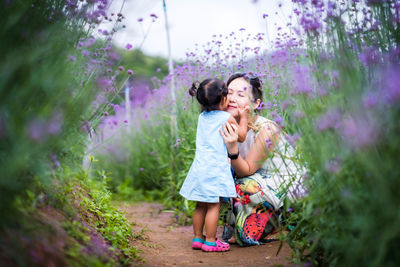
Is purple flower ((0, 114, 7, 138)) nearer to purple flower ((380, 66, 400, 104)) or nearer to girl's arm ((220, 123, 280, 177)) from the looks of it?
purple flower ((380, 66, 400, 104))

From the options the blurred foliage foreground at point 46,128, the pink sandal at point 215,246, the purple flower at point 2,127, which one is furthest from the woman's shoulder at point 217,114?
the purple flower at point 2,127

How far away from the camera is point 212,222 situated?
8.55ft

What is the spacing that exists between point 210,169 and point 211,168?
0.03 feet

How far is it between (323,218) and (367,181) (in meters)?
0.34

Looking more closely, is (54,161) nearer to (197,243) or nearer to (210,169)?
(210,169)

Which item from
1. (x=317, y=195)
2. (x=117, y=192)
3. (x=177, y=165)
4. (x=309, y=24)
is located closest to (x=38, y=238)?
(x=317, y=195)

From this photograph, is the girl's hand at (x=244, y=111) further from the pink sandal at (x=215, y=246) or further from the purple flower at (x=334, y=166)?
the purple flower at (x=334, y=166)

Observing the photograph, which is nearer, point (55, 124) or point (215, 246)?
point (55, 124)

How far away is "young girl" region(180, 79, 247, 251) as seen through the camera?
262 cm

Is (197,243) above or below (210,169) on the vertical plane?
below

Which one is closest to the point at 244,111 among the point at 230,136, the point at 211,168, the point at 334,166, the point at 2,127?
the point at 230,136

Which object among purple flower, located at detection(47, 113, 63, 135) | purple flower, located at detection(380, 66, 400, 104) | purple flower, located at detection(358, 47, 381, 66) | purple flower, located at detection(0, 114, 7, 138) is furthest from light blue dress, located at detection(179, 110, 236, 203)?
purple flower, located at detection(0, 114, 7, 138)

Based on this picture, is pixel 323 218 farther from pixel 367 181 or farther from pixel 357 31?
pixel 357 31

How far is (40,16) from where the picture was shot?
177cm
